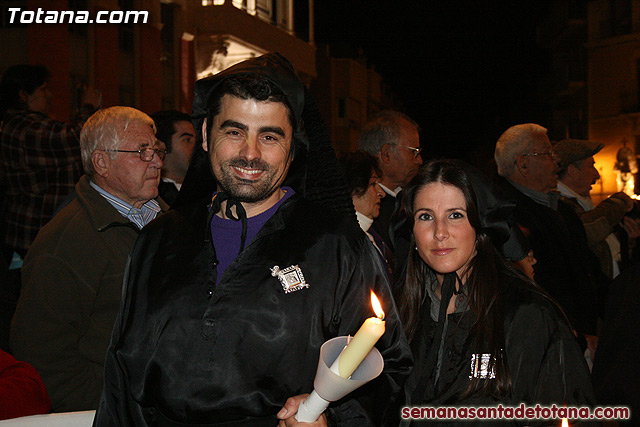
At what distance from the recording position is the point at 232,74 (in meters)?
2.53

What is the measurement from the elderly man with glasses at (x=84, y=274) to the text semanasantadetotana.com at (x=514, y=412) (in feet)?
5.45

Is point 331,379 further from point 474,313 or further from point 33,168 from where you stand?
point 33,168

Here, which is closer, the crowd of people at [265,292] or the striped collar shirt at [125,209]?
the crowd of people at [265,292]

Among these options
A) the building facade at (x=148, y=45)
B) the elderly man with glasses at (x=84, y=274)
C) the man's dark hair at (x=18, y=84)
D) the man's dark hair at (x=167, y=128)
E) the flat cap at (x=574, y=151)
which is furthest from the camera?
the building facade at (x=148, y=45)

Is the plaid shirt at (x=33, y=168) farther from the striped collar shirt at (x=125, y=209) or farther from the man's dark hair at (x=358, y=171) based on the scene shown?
the man's dark hair at (x=358, y=171)

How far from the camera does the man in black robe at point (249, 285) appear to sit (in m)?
2.35

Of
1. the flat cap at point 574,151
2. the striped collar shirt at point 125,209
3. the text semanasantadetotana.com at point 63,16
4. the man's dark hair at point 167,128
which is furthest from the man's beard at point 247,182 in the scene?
the text semanasantadetotana.com at point 63,16

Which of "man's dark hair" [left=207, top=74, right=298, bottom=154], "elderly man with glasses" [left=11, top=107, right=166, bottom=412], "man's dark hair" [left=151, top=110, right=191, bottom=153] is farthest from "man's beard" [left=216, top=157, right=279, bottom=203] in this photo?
"man's dark hair" [left=151, top=110, right=191, bottom=153]

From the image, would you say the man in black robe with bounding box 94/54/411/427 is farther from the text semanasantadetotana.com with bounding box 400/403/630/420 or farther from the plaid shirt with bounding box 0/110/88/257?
the plaid shirt with bounding box 0/110/88/257

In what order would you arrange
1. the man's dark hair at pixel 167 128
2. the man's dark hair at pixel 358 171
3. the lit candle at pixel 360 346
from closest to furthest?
1. the lit candle at pixel 360 346
2. the man's dark hair at pixel 358 171
3. the man's dark hair at pixel 167 128

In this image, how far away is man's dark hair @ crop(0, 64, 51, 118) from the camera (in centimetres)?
545

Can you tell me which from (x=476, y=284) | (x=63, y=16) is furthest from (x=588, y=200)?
(x=63, y=16)

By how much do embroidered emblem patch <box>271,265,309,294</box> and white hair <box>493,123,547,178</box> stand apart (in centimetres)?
387

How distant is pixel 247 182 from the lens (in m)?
2.52
